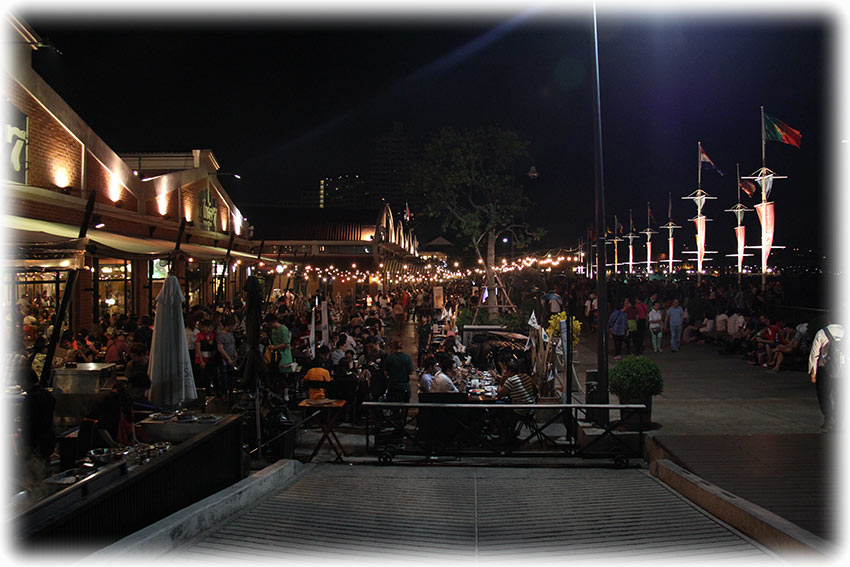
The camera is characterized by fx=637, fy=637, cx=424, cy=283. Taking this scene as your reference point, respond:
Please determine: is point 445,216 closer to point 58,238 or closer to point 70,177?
point 70,177

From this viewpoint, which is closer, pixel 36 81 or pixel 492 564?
pixel 492 564

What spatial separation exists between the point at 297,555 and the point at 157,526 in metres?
1.05

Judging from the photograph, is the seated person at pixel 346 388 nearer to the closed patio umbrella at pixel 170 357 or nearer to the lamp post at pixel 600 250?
the closed patio umbrella at pixel 170 357

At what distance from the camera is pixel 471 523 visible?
5.84 m

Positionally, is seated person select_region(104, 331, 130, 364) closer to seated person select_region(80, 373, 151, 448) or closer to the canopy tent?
the canopy tent

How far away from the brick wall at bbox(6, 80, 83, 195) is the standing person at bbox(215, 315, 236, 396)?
19.3 ft

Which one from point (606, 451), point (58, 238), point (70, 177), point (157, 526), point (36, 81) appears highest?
point (36, 81)

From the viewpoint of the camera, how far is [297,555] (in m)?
4.80

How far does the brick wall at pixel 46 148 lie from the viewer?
545 inches

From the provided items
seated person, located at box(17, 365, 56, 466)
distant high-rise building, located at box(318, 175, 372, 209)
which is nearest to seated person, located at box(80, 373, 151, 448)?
seated person, located at box(17, 365, 56, 466)

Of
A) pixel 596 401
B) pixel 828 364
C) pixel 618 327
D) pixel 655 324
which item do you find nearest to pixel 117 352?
pixel 596 401

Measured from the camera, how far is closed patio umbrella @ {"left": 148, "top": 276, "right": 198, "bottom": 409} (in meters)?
9.04

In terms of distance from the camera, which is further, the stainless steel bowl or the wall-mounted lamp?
the wall-mounted lamp

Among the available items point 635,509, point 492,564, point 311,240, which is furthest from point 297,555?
point 311,240
